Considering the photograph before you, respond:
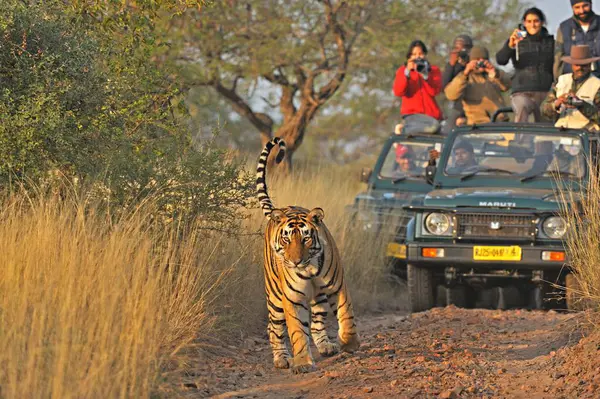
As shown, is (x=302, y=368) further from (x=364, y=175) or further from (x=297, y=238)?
(x=364, y=175)

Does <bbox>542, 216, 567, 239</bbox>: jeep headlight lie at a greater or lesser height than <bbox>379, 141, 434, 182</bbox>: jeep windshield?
lesser

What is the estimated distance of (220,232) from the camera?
989cm

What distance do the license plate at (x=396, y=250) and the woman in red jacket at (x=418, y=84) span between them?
3.26 metres

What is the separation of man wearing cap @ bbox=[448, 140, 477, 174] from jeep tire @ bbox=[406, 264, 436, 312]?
145cm

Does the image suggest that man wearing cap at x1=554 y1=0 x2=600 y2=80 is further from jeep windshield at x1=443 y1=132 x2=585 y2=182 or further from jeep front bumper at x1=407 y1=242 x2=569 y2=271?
jeep front bumper at x1=407 y1=242 x2=569 y2=271

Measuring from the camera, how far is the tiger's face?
7805mm

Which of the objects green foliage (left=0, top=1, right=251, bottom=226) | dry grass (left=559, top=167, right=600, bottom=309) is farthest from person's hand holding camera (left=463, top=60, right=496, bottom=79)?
dry grass (left=559, top=167, right=600, bottom=309)

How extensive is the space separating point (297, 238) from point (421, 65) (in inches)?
292

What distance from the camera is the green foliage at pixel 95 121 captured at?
8883mm

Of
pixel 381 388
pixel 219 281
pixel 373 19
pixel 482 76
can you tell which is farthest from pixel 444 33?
pixel 381 388

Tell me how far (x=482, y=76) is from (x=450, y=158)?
9.51 ft

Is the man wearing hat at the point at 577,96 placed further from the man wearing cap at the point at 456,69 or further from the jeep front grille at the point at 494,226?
the man wearing cap at the point at 456,69

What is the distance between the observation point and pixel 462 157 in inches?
492

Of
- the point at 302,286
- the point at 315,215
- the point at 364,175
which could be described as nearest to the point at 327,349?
the point at 302,286
